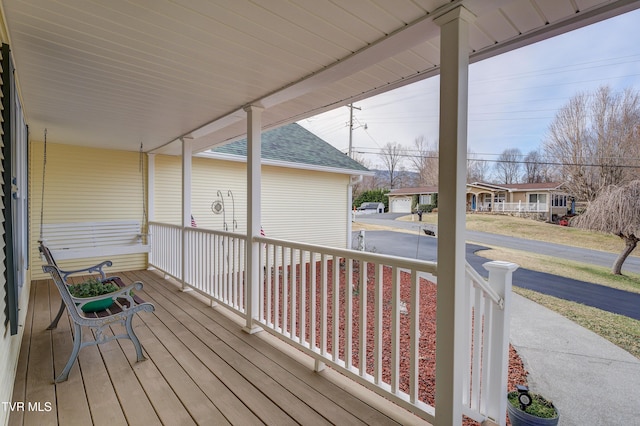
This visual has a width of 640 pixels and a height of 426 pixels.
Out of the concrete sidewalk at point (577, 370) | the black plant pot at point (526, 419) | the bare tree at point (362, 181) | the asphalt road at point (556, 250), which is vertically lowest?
the concrete sidewalk at point (577, 370)

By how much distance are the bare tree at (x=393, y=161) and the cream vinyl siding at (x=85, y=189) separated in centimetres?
476

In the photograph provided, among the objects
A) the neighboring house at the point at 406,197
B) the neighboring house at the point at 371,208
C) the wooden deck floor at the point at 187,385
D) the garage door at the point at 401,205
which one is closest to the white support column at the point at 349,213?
the neighboring house at the point at 371,208

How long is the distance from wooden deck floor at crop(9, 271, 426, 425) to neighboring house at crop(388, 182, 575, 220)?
2019mm

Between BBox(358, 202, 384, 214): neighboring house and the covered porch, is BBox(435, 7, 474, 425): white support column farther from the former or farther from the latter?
BBox(358, 202, 384, 214): neighboring house

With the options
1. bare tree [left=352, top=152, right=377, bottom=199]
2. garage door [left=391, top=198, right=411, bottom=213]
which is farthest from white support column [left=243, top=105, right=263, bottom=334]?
bare tree [left=352, top=152, right=377, bottom=199]

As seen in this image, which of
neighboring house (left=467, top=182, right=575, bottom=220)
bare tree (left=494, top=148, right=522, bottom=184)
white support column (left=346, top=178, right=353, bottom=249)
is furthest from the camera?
white support column (left=346, top=178, right=353, bottom=249)

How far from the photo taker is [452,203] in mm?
1597

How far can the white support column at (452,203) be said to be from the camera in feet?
5.18

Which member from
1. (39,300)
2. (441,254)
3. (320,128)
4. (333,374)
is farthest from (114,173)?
(320,128)

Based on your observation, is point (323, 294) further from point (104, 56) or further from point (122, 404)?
point (104, 56)

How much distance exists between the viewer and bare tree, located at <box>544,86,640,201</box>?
2576 millimetres

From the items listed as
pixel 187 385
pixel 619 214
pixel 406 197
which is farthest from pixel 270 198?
pixel 619 214

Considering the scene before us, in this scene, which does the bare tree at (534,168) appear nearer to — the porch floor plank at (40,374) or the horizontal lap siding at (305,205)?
the porch floor plank at (40,374)


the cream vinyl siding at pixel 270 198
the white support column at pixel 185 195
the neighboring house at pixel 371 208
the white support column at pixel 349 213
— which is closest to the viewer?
the white support column at pixel 185 195
